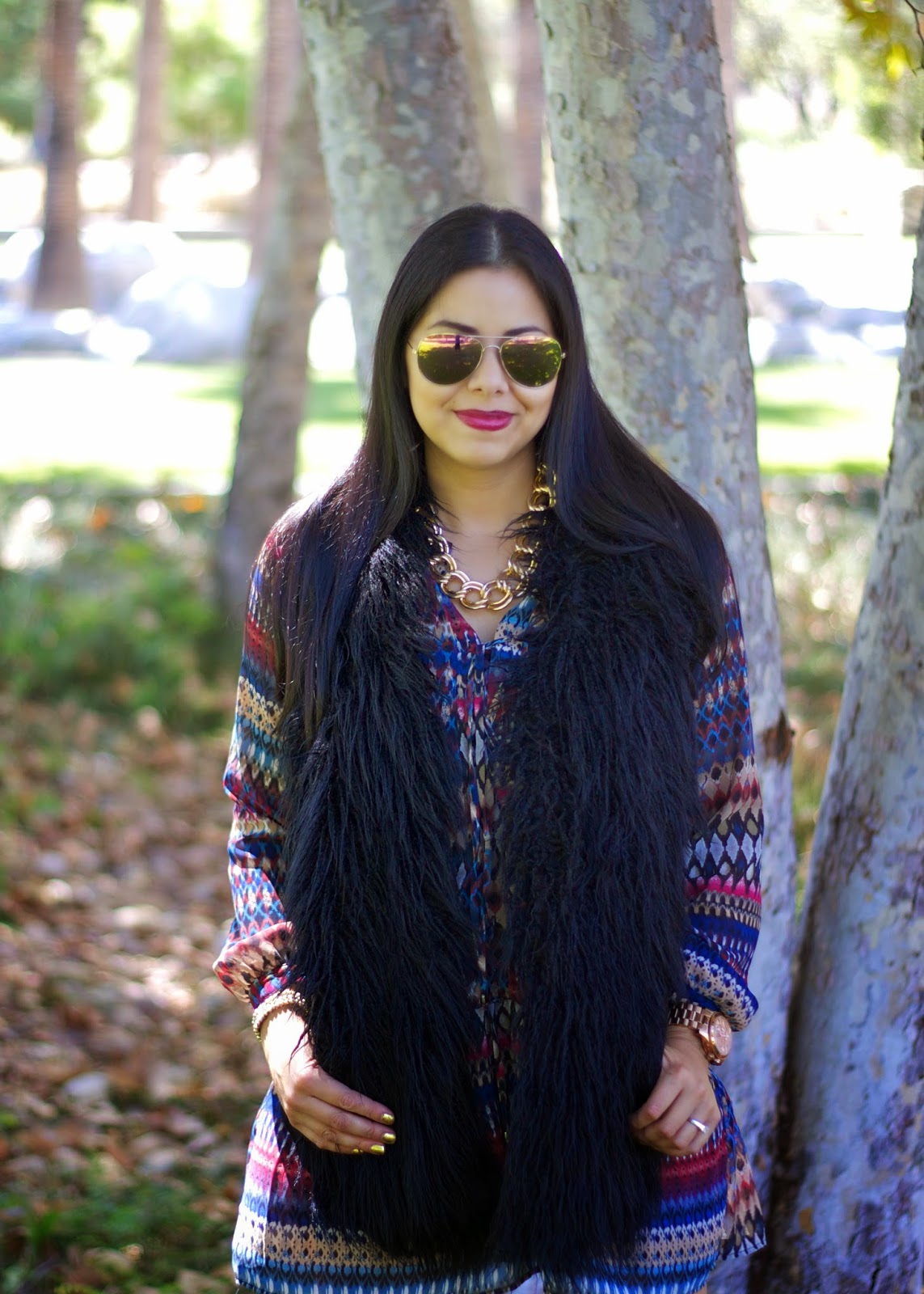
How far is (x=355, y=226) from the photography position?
323cm

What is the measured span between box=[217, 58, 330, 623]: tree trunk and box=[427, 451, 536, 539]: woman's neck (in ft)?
17.9

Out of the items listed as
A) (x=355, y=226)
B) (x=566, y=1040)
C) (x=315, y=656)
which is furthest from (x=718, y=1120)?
(x=355, y=226)

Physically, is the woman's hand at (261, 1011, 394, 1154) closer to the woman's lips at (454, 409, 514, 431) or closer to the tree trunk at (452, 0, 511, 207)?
the woman's lips at (454, 409, 514, 431)

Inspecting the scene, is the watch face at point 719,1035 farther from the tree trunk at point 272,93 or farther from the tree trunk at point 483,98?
the tree trunk at point 272,93

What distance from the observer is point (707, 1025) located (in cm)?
215

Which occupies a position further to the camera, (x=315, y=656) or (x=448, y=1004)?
(x=315, y=656)

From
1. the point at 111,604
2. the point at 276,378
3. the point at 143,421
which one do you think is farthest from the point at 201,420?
the point at 111,604

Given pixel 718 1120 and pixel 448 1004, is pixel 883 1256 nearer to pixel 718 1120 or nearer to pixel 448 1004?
pixel 718 1120

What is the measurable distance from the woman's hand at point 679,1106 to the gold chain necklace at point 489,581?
0.74 metres

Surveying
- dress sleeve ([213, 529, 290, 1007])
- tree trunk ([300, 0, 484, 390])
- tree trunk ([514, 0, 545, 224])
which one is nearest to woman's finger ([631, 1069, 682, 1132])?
dress sleeve ([213, 529, 290, 1007])

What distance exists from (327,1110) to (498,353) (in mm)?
1169

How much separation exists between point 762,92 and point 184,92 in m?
17.3

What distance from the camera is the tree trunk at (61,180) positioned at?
715 inches

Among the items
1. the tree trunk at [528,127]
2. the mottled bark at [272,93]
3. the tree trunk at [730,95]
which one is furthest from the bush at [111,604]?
the tree trunk at [528,127]
